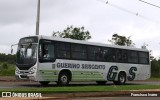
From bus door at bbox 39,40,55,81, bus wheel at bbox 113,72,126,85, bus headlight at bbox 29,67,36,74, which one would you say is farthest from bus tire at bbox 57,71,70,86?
bus wheel at bbox 113,72,126,85

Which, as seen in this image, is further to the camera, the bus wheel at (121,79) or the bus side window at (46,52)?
the bus wheel at (121,79)

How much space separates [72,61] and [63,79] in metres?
1.40

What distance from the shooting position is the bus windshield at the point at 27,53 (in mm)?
25750

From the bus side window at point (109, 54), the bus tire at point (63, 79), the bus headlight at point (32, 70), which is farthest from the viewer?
the bus side window at point (109, 54)

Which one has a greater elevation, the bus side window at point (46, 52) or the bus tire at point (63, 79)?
the bus side window at point (46, 52)

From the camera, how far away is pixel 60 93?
19.5m

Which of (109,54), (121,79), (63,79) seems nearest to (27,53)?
(63,79)

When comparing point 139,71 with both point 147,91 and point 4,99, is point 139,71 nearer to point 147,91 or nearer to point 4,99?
point 147,91

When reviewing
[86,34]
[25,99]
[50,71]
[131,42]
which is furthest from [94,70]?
[131,42]

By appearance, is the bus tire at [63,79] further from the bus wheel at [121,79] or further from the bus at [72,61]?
the bus wheel at [121,79]

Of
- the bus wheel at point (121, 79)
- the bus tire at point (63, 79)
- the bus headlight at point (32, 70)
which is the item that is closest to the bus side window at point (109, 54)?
the bus wheel at point (121, 79)

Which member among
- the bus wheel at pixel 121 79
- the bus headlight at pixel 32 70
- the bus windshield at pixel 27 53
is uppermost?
the bus windshield at pixel 27 53

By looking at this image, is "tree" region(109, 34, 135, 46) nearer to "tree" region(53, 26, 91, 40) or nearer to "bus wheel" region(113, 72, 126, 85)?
"tree" region(53, 26, 91, 40)

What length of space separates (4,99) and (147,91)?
9.61m
